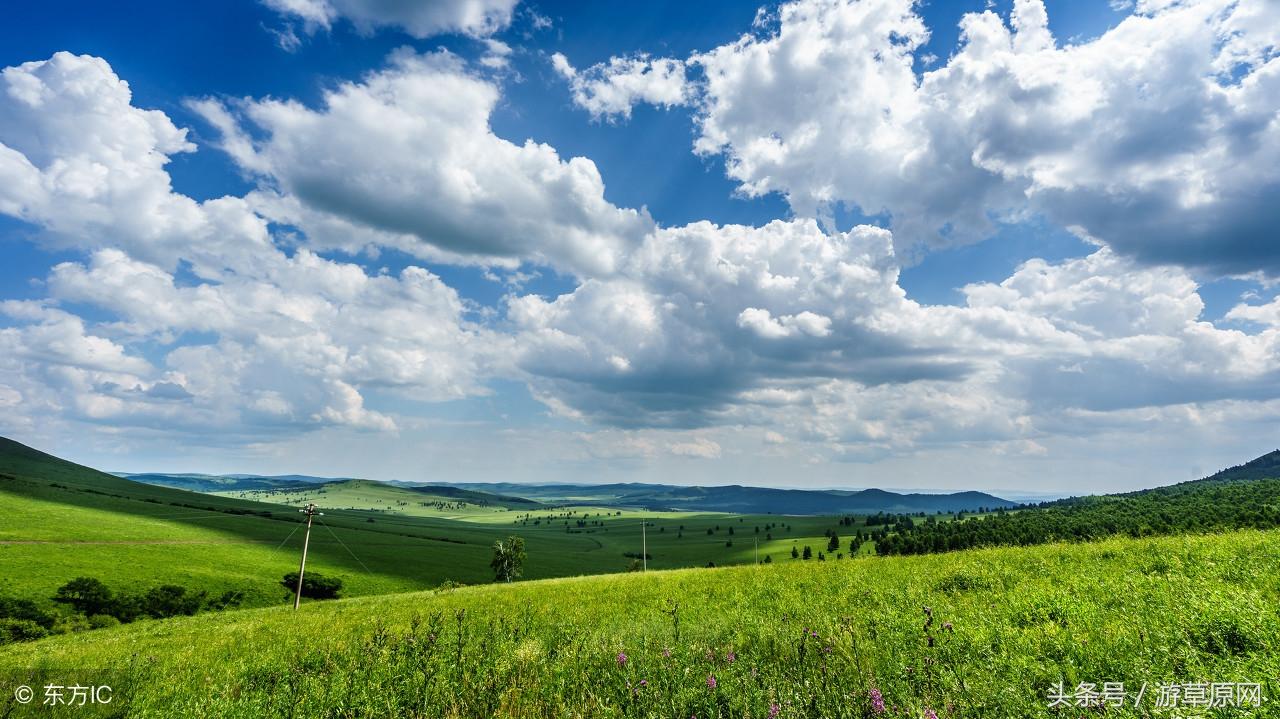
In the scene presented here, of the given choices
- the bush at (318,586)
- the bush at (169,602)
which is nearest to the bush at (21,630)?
the bush at (169,602)

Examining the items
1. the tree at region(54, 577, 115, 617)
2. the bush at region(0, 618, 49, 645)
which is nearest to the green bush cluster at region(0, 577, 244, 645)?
the tree at region(54, 577, 115, 617)

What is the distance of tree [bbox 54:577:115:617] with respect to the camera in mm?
84819

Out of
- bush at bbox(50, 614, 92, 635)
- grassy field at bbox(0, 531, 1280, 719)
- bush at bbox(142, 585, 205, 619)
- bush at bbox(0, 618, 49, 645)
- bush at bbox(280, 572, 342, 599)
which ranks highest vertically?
grassy field at bbox(0, 531, 1280, 719)

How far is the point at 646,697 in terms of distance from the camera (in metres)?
6.13

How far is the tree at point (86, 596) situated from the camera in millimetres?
84819

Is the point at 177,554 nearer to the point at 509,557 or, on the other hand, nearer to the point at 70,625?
the point at 70,625

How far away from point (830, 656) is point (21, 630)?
10192 cm

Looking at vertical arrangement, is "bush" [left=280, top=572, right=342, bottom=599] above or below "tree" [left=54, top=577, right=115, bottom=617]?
below

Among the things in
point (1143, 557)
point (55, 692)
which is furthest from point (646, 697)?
point (1143, 557)

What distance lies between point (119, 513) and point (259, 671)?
238 meters

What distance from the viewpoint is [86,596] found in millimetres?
86625

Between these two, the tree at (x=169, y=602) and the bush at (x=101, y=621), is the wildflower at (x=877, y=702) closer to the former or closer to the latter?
the bush at (x=101, y=621)

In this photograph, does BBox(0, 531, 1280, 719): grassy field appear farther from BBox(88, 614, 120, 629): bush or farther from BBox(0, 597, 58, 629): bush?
BBox(0, 597, 58, 629): bush

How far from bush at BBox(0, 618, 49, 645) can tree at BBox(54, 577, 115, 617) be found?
18.8 meters
